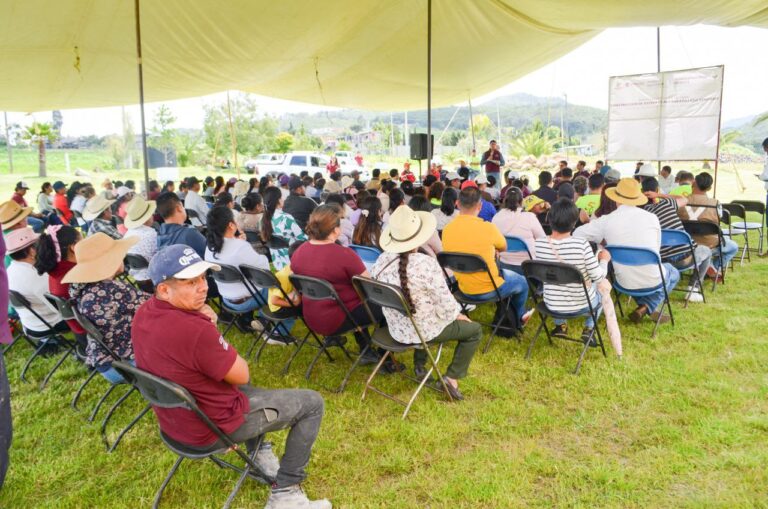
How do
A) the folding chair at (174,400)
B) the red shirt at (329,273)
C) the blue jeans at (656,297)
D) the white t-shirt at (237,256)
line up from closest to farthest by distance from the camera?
the folding chair at (174,400) → the red shirt at (329,273) → the white t-shirt at (237,256) → the blue jeans at (656,297)

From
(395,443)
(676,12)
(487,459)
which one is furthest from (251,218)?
(676,12)

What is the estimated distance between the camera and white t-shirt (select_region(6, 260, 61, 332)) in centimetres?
381

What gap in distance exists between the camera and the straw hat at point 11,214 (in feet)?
17.1

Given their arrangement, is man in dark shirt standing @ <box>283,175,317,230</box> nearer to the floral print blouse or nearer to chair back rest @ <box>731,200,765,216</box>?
the floral print blouse

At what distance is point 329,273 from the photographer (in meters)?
3.51

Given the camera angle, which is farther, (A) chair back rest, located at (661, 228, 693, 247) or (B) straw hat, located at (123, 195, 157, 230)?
(B) straw hat, located at (123, 195, 157, 230)

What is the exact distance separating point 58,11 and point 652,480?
802 cm

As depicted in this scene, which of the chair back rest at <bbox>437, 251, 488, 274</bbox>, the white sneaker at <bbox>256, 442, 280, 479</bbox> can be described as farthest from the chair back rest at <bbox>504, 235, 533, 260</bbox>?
the white sneaker at <bbox>256, 442, 280, 479</bbox>

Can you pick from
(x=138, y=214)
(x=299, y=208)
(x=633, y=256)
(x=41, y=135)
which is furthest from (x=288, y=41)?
(x=41, y=135)

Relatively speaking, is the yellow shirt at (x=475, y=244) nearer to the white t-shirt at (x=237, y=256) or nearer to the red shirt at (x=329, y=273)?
the red shirt at (x=329, y=273)

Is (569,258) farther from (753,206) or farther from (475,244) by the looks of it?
(753,206)

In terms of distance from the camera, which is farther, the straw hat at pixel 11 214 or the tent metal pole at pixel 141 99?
the tent metal pole at pixel 141 99

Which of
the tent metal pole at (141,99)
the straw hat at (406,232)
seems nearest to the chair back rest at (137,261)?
the straw hat at (406,232)

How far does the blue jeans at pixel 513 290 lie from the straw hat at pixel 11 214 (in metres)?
4.67
